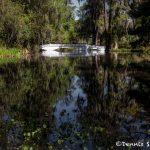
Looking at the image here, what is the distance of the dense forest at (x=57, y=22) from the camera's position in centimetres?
6106

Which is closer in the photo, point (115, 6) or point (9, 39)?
point (9, 39)

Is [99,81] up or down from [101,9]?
down

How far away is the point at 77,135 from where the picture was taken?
34.8 feet

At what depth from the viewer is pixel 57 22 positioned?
84.9 m

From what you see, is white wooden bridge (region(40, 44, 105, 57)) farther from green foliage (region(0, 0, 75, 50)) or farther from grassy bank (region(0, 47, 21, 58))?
grassy bank (region(0, 47, 21, 58))

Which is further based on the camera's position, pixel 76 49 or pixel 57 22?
pixel 76 49

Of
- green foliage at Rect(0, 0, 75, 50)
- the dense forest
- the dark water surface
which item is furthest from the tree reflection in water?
green foliage at Rect(0, 0, 75, 50)

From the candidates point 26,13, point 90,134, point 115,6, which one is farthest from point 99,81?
point 115,6

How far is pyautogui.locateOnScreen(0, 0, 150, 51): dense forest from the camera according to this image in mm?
61062

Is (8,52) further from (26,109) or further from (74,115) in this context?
(74,115)

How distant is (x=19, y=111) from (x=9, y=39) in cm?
4888

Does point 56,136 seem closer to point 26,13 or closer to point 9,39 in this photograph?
point 9,39

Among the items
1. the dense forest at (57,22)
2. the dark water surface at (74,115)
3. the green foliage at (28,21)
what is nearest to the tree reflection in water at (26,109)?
the dark water surface at (74,115)

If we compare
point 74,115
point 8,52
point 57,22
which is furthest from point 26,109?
point 57,22
